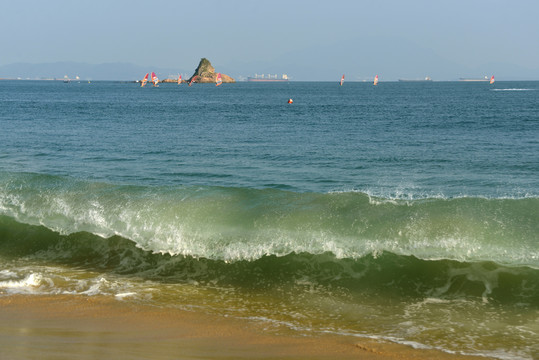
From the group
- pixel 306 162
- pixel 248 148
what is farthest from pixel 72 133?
pixel 306 162

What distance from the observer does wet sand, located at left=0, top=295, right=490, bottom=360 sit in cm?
585

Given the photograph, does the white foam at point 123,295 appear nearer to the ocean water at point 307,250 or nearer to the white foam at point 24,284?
the ocean water at point 307,250

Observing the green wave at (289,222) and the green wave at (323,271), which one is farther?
the green wave at (289,222)

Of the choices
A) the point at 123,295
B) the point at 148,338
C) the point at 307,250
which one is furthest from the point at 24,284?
the point at 307,250

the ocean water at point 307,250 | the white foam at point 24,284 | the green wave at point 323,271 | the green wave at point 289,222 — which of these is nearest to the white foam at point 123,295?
the ocean water at point 307,250

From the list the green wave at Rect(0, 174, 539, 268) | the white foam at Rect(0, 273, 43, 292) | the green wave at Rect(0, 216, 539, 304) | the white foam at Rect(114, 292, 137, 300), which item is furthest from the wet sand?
the green wave at Rect(0, 174, 539, 268)

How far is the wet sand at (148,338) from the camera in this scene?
5852 millimetres

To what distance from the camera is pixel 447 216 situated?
970 cm

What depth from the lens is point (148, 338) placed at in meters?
6.35

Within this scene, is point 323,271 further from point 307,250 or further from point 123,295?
point 123,295

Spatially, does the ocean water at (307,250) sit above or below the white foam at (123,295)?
above

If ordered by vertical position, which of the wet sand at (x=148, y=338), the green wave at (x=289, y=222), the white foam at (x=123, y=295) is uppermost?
the green wave at (x=289, y=222)

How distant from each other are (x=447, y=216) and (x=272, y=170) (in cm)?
880

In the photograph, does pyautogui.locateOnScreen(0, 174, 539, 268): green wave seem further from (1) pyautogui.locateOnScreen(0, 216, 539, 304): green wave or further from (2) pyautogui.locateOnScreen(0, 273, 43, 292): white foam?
(2) pyautogui.locateOnScreen(0, 273, 43, 292): white foam
